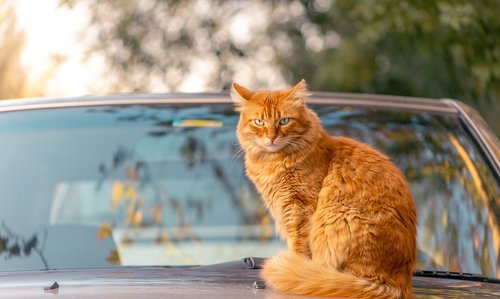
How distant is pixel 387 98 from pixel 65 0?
3.49 metres

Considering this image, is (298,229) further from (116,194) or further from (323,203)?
(116,194)

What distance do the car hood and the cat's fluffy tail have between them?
0.21 feet

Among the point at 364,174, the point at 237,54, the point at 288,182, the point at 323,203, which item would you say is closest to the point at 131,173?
the point at 288,182

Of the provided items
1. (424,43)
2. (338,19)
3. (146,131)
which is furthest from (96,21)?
(146,131)

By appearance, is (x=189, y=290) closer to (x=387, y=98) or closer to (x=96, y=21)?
(x=387, y=98)

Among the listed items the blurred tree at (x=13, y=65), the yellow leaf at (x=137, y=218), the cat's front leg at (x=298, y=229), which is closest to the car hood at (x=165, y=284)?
the cat's front leg at (x=298, y=229)

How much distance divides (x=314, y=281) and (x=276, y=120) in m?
1.00

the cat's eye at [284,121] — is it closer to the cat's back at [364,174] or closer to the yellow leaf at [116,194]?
the cat's back at [364,174]

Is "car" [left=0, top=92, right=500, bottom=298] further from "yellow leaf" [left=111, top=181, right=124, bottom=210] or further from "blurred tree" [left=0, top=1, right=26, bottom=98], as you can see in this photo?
"blurred tree" [left=0, top=1, right=26, bottom=98]

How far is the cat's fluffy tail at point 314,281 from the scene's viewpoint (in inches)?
122

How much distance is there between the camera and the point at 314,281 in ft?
10.4

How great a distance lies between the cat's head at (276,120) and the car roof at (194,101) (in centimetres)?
33

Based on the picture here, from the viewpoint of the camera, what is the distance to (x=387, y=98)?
4.57 metres

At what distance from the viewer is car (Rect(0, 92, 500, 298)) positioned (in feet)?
12.6
